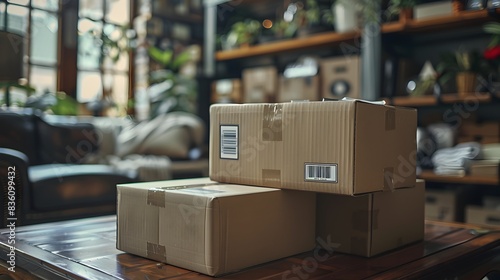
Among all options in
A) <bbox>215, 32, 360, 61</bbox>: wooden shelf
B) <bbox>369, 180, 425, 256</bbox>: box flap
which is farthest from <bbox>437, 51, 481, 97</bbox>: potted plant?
<bbox>369, 180, 425, 256</bbox>: box flap

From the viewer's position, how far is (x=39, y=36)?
336 centimetres

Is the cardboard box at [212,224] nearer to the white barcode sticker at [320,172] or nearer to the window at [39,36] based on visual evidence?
the white barcode sticker at [320,172]

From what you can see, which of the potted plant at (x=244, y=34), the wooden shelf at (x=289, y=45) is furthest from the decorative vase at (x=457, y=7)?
the potted plant at (x=244, y=34)

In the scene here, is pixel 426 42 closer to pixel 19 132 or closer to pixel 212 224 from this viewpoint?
pixel 19 132

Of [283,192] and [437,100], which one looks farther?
[437,100]

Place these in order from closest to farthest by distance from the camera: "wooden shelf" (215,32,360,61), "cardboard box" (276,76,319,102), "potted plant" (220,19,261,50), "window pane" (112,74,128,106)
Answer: "wooden shelf" (215,32,360,61), "cardboard box" (276,76,319,102), "potted plant" (220,19,261,50), "window pane" (112,74,128,106)

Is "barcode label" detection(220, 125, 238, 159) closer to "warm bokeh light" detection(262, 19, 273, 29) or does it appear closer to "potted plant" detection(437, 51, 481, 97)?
"potted plant" detection(437, 51, 481, 97)

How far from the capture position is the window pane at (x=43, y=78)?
3.35 meters

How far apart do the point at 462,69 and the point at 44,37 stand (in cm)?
270

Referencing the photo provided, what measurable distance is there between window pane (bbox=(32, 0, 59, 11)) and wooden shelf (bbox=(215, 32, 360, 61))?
118 cm

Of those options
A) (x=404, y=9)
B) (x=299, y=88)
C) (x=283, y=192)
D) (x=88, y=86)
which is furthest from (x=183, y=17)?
(x=283, y=192)

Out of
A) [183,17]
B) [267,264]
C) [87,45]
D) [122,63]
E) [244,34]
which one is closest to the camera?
[267,264]

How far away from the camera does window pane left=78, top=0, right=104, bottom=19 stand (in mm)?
3541

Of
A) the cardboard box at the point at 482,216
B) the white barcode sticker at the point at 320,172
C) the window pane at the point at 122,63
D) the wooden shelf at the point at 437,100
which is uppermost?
the window pane at the point at 122,63
